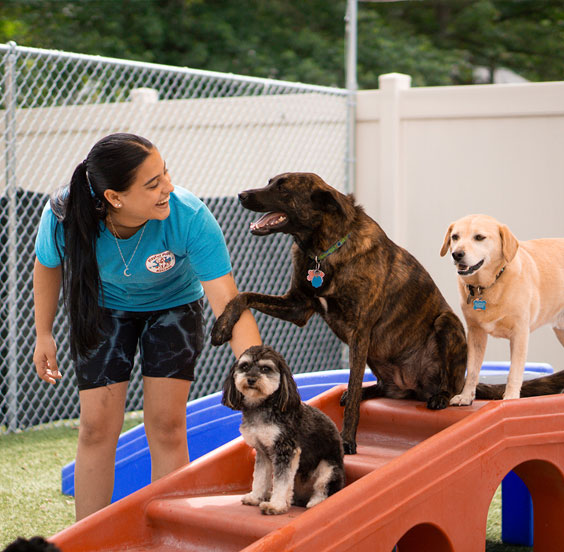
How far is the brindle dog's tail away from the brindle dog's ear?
109 centimetres

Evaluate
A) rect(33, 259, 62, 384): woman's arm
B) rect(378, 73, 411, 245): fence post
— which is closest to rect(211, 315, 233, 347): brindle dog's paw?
rect(33, 259, 62, 384): woman's arm

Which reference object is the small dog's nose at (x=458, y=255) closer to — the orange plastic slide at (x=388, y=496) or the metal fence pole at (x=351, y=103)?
the orange plastic slide at (x=388, y=496)

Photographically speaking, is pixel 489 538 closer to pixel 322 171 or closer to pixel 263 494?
pixel 263 494

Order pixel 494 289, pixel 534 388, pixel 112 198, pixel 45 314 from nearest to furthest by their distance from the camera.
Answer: pixel 112 198, pixel 45 314, pixel 494 289, pixel 534 388

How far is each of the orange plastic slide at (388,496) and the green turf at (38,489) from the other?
828 mm

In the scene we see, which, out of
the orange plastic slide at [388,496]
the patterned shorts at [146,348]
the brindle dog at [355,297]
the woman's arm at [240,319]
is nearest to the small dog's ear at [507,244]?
the brindle dog at [355,297]

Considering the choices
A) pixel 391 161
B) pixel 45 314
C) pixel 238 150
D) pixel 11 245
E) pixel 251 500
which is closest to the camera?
pixel 251 500

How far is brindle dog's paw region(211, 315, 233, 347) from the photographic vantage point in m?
3.02

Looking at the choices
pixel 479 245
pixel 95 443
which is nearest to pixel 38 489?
pixel 95 443

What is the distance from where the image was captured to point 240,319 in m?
3.07

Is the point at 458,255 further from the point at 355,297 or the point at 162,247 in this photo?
the point at 162,247

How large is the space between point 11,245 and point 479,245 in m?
3.64

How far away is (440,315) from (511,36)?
17.6m

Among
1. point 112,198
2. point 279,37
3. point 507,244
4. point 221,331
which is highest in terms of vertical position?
point 279,37
